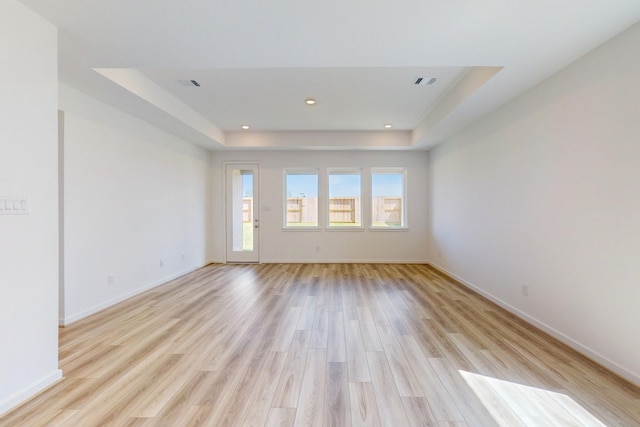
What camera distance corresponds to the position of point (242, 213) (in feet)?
21.3

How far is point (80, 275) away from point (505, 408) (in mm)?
4099

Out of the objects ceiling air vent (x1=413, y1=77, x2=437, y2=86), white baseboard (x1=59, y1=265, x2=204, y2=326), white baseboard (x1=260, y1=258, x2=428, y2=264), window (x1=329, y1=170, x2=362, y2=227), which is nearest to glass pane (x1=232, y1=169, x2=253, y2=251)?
white baseboard (x1=260, y1=258, x2=428, y2=264)

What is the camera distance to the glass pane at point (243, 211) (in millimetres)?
6473

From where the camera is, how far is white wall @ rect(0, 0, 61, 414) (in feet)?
5.61

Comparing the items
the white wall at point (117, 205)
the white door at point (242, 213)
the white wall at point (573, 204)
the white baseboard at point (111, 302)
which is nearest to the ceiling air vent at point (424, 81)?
the white wall at point (573, 204)

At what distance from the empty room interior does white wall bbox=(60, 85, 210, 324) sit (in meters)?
0.03

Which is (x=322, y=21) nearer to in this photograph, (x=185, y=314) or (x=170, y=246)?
(x=185, y=314)

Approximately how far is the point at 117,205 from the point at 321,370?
333 cm

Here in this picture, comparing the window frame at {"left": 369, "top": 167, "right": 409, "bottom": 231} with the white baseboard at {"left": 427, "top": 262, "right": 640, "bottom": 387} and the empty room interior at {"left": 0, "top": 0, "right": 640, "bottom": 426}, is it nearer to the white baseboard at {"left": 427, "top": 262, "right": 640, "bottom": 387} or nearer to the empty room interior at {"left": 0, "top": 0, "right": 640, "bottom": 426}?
the empty room interior at {"left": 0, "top": 0, "right": 640, "bottom": 426}

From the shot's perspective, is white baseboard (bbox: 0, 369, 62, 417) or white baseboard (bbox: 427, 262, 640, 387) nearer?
white baseboard (bbox: 0, 369, 62, 417)

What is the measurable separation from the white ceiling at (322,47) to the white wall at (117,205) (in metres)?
0.33

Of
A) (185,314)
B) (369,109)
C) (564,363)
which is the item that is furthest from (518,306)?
(185,314)

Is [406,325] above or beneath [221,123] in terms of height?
beneath

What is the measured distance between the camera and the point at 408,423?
1.58m
